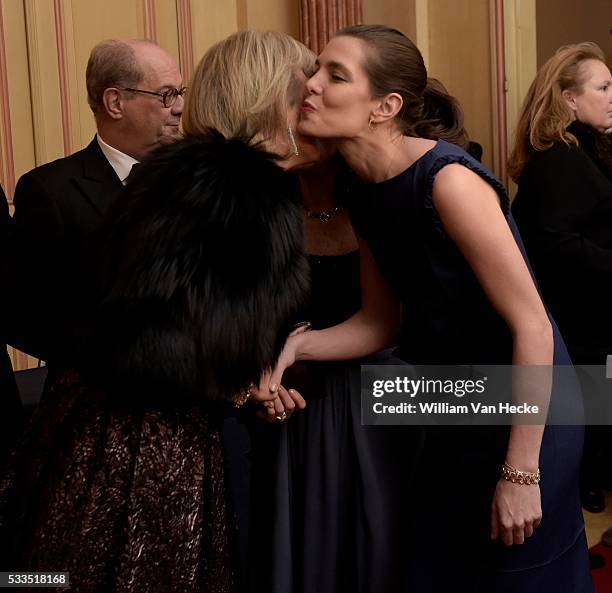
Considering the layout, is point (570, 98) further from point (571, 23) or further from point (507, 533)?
point (571, 23)

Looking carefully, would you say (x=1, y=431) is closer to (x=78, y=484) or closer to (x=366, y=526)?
(x=78, y=484)

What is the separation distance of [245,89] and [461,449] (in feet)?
2.70

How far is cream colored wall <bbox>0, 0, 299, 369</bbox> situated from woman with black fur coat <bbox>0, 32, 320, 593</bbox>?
105 inches

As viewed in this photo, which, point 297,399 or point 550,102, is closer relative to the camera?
point 297,399

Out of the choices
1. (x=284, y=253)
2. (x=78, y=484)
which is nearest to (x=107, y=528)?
(x=78, y=484)

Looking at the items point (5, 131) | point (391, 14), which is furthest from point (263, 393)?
point (391, 14)

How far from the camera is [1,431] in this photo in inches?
75.5

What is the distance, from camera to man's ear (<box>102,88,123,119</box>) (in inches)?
95.1

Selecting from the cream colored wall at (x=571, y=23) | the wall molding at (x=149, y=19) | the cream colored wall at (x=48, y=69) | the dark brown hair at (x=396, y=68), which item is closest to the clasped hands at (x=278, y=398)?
the dark brown hair at (x=396, y=68)

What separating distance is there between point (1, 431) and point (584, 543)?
130cm

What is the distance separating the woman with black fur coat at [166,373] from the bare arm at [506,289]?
0.27 m

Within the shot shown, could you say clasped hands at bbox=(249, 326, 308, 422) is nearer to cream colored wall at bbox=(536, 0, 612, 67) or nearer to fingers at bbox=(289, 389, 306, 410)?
fingers at bbox=(289, 389, 306, 410)

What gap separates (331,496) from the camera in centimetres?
171

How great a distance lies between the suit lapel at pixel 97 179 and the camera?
2139 mm
